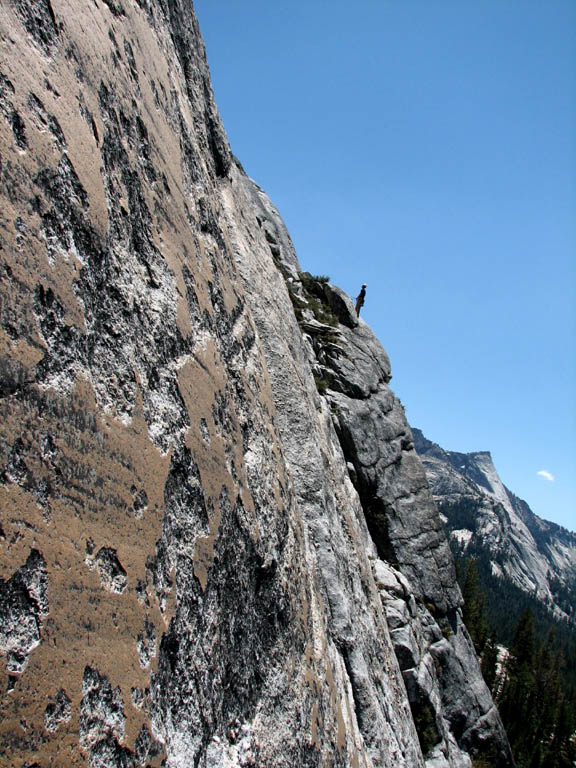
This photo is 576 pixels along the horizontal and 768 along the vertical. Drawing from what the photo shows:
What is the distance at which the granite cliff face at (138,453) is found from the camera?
2152mm

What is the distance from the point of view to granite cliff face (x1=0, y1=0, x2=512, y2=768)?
215 cm

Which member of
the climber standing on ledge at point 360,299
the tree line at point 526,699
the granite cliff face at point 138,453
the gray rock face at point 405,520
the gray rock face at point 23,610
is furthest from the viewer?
the tree line at point 526,699

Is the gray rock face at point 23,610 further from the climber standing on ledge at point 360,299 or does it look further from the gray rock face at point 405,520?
the climber standing on ledge at point 360,299

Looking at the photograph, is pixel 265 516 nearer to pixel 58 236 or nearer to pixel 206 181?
pixel 58 236

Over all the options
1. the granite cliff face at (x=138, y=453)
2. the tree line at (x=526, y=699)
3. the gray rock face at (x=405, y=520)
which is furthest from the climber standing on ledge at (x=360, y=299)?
the tree line at (x=526, y=699)

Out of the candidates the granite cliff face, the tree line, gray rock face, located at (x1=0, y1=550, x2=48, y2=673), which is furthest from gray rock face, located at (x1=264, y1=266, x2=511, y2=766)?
the tree line

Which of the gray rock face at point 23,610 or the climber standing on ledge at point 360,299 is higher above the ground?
the climber standing on ledge at point 360,299

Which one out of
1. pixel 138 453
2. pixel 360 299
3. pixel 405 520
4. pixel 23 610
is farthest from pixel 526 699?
pixel 23 610

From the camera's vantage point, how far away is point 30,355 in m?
2.26

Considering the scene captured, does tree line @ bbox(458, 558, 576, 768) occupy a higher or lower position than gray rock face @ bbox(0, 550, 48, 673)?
higher

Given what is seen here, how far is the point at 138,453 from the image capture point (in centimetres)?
293

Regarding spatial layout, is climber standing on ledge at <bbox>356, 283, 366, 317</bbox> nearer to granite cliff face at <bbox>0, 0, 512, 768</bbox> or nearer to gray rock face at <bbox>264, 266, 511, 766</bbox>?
gray rock face at <bbox>264, 266, 511, 766</bbox>

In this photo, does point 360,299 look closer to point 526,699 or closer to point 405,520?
point 405,520

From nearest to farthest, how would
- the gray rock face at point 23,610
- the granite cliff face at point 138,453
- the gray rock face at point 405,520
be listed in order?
the gray rock face at point 23,610, the granite cliff face at point 138,453, the gray rock face at point 405,520
